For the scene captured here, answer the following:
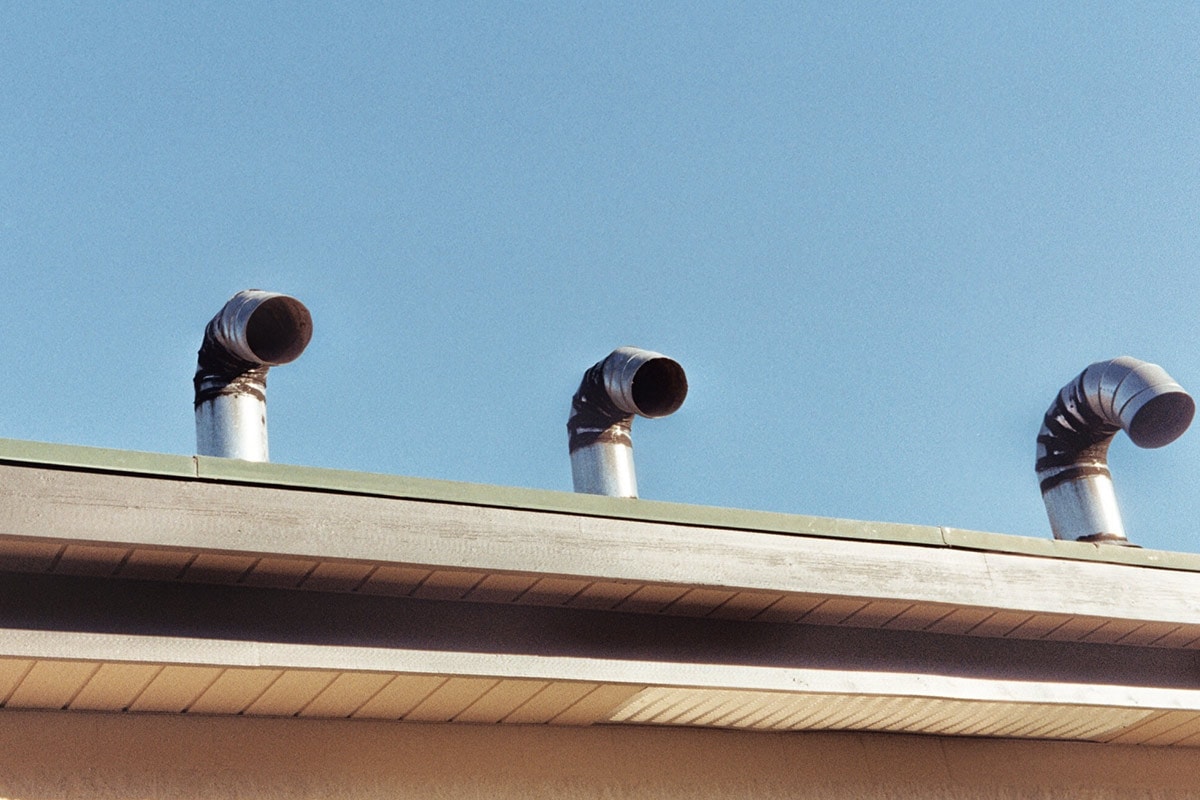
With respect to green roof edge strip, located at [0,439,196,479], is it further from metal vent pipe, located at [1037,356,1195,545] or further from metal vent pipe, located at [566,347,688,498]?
metal vent pipe, located at [1037,356,1195,545]

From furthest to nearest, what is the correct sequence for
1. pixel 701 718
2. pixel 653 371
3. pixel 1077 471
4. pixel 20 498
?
pixel 1077 471, pixel 653 371, pixel 701 718, pixel 20 498

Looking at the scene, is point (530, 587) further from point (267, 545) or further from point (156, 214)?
point (156, 214)

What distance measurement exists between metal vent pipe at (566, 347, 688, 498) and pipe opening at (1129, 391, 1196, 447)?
226 centimetres

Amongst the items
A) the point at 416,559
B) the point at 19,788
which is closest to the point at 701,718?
the point at 416,559

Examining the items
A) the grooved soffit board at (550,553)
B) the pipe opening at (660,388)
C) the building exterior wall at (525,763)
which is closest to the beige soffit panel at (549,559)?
the grooved soffit board at (550,553)

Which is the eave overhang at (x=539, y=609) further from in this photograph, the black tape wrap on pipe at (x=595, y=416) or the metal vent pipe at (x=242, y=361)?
the black tape wrap on pipe at (x=595, y=416)

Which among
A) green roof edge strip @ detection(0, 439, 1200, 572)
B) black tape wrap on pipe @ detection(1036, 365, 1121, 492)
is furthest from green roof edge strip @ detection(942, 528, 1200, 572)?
black tape wrap on pipe @ detection(1036, 365, 1121, 492)

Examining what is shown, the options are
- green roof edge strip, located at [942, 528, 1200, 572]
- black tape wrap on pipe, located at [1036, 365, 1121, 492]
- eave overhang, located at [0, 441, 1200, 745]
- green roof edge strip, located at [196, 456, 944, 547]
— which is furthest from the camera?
black tape wrap on pipe, located at [1036, 365, 1121, 492]

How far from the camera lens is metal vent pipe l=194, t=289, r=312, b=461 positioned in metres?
5.14

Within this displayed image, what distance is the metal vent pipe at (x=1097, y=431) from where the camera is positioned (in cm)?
663

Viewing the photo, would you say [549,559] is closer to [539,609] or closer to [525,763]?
[539,609]

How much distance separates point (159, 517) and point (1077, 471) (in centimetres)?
498

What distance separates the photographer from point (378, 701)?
3783mm

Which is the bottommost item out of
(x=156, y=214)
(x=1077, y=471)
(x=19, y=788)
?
(x=19, y=788)
